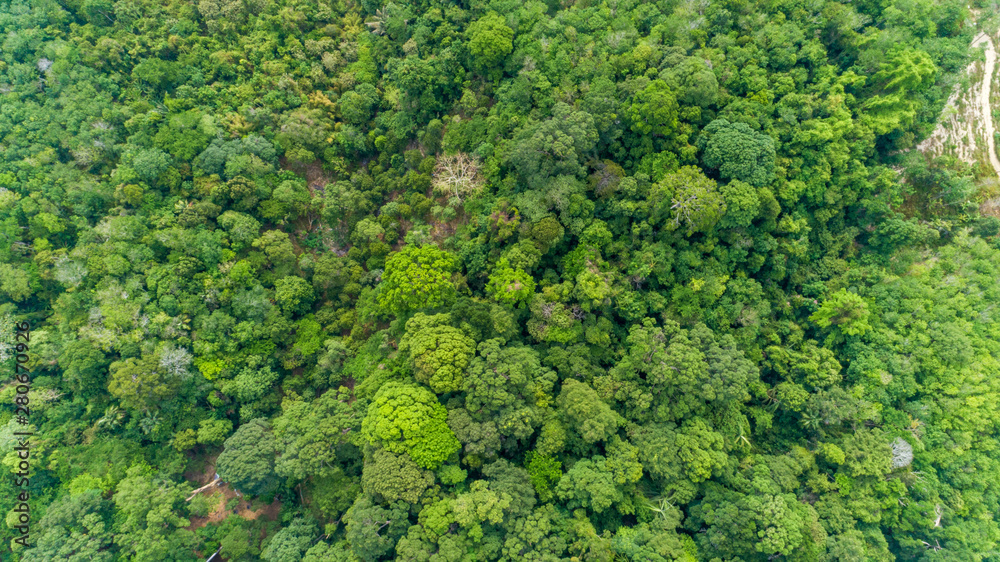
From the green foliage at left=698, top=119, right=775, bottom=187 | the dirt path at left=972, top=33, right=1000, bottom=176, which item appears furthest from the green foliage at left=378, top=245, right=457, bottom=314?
the dirt path at left=972, top=33, right=1000, bottom=176

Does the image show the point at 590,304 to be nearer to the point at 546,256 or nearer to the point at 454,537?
the point at 546,256

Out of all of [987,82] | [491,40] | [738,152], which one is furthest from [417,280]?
[987,82]

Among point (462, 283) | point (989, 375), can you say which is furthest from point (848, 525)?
point (462, 283)

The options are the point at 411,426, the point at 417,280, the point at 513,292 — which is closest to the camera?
the point at 411,426

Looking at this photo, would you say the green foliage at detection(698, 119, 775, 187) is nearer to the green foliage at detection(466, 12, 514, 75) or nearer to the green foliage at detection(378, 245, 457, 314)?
the green foliage at detection(466, 12, 514, 75)

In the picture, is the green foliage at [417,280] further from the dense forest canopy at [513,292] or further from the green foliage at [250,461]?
the green foliage at [250,461]

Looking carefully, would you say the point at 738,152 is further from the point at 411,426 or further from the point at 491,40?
the point at 411,426

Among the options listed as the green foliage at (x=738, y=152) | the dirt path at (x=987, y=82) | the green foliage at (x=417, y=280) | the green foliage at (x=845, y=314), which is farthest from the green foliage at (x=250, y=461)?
the dirt path at (x=987, y=82)

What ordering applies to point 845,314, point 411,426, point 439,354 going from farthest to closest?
point 845,314
point 439,354
point 411,426

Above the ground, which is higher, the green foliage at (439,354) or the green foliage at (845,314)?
the green foliage at (845,314)
